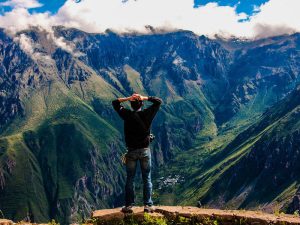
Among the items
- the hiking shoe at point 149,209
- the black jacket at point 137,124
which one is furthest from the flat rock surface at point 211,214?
the black jacket at point 137,124

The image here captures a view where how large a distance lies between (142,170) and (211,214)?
515 centimetres

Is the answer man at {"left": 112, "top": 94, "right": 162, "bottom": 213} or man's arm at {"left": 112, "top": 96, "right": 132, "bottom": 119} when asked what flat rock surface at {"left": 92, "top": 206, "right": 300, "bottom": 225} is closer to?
man at {"left": 112, "top": 94, "right": 162, "bottom": 213}

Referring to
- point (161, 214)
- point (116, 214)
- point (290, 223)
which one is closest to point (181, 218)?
point (161, 214)

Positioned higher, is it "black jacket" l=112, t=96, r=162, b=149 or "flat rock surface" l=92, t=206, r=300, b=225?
"black jacket" l=112, t=96, r=162, b=149

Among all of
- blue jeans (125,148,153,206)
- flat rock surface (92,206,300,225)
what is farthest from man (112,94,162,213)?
flat rock surface (92,206,300,225)

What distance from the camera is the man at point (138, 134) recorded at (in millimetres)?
29344

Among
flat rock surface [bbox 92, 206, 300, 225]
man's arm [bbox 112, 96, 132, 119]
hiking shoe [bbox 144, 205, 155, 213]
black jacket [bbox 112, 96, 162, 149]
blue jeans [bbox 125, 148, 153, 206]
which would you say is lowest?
flat rock surface [bbox 92, 206, 300, 225]

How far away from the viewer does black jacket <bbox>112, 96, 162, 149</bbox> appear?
29.3 metres

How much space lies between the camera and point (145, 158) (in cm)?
3025

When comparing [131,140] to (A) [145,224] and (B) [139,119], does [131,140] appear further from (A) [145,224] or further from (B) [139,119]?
(A) [145,224]

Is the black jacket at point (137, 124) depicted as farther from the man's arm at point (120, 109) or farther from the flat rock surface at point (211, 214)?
the flat rock surface at point (211, 214)

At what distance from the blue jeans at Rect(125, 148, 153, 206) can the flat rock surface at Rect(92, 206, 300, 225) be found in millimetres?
808

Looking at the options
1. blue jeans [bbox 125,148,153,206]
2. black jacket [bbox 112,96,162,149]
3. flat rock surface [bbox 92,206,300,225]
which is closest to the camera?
flat rock surface [bbox 92,206,300,225]

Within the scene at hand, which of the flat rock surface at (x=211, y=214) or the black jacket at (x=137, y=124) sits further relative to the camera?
the black jacket at (x=137, y=124)
